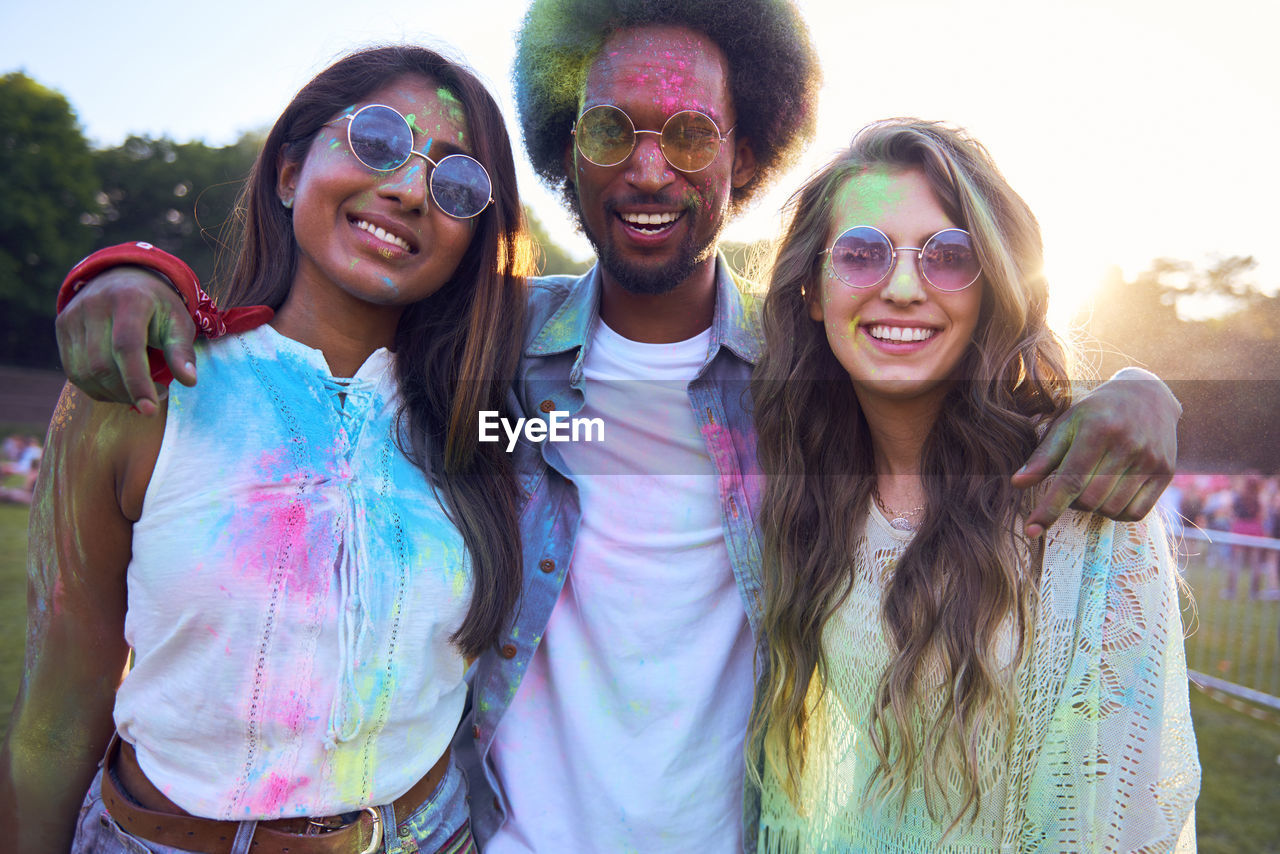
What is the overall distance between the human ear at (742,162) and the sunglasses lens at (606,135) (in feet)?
2.30

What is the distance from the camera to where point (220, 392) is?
1.79 m

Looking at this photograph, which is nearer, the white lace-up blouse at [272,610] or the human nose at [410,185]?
the white lace-up blouse at [272,610]

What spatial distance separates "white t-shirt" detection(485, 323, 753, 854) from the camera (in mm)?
2229

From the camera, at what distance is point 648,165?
2.45 m

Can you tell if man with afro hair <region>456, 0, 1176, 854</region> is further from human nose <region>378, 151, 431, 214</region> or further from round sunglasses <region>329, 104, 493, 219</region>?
human nose <region>378, 151, 431, 214</region>

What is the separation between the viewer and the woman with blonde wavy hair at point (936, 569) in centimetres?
168

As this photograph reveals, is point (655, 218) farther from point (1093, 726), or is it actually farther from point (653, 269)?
point (1093, 726)

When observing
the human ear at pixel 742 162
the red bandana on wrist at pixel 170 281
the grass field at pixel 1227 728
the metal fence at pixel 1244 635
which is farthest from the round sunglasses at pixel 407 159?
the metal fence at pixel 1244 635

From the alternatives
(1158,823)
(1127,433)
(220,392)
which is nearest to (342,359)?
(220,392)

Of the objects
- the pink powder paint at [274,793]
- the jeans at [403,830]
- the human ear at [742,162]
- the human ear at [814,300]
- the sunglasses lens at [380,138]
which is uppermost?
the human ear at [742,162]

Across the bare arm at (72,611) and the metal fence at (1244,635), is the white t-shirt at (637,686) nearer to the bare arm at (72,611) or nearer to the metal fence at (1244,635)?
the bare arm at (72,611)

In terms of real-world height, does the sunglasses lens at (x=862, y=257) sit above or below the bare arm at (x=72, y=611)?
above

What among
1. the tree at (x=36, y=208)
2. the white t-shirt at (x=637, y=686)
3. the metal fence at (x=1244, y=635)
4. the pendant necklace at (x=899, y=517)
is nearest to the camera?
the pendant necklace at (x=899, y=517)

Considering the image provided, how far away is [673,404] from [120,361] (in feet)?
4.95
